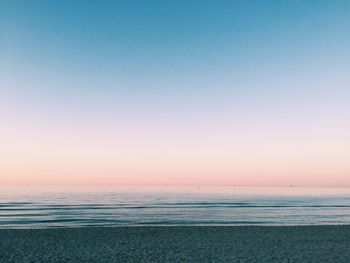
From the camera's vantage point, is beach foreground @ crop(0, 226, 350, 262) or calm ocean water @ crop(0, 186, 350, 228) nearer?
beach foreground @ crop(0, 226, 350, 262)

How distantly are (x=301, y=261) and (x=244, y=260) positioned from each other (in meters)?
2.87

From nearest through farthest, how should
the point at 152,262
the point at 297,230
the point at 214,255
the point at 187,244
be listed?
1. the point at 152,262
2. the point at 214,255
3. the point at 187,244
4. the point at 297,230

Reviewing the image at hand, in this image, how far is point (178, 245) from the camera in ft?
78.8

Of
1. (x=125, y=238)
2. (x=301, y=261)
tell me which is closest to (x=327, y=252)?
(x=301, y=261)

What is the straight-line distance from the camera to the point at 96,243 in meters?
24.8

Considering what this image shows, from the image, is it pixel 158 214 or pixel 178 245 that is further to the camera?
pixel 158 214

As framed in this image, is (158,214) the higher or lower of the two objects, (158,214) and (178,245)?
the lower

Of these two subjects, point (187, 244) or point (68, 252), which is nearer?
point (68, 252)

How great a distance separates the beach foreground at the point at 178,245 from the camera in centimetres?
1986

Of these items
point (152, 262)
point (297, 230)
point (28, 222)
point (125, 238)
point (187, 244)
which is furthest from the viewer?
point (28, 222)

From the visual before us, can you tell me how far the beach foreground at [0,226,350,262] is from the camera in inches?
782

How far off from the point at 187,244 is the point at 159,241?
234 centimetres

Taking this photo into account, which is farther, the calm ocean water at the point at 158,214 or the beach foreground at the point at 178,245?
the calm ocean water at the point at 158,214

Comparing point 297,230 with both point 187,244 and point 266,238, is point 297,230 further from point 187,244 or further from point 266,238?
point 187,244
